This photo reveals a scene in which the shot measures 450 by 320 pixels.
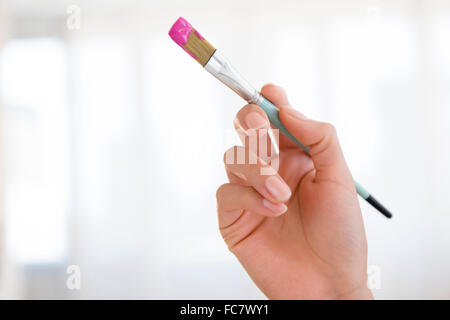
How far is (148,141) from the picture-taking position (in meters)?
1.83

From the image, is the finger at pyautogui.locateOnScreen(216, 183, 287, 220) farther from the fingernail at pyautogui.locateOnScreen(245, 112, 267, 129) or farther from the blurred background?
the blurred background

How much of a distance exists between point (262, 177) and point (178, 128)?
4.70 ft

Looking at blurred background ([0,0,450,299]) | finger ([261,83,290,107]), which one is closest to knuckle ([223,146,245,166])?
finger ([261,83,290,107])

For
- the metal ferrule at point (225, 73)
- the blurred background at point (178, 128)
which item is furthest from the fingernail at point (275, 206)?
the blurred background at point (178, 128)

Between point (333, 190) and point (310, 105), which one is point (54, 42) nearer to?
point (310, 105)

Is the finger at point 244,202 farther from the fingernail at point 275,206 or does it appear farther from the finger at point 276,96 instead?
the finger at point 276,96

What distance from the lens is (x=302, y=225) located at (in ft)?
1.65

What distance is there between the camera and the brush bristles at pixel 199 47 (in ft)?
1.25

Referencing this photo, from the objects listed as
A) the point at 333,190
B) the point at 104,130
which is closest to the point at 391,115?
the point at 104,130

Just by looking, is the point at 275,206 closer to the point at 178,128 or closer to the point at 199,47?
the point at 199,47

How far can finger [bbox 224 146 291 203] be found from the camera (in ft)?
1.32

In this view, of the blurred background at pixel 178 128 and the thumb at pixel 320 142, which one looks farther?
the blurred background at pixel 178 128

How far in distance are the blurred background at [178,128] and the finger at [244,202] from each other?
1258 millimetres

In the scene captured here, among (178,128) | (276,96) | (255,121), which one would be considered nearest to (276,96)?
(276,96)
